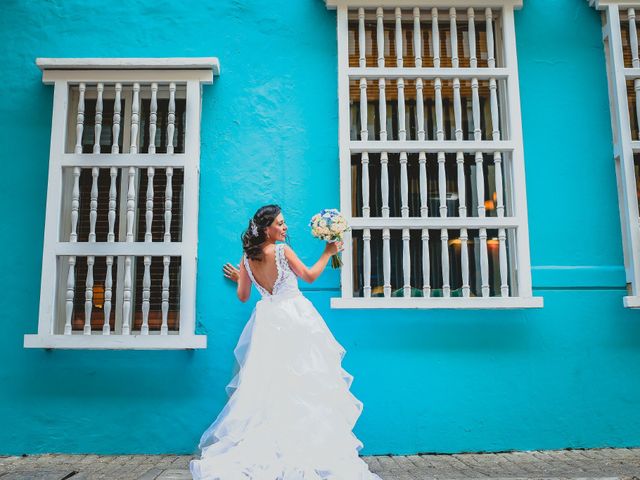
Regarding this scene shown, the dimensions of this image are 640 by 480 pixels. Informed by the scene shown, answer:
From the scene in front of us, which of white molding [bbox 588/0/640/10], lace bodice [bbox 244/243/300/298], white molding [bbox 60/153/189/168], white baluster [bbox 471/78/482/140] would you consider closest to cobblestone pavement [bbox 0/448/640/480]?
lace bodice [bbox 244/243/300/298]

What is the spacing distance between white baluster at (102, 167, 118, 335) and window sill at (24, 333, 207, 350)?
93 millimetres

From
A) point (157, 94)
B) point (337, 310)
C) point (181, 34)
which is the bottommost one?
point (337, 310)

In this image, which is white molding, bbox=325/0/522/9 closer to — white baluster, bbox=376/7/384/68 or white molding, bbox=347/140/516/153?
white baluster, bbox=376/7/384/68

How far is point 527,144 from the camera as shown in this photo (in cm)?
477

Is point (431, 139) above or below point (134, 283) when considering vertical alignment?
above

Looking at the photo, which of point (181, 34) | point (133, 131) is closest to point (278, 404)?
point (133, 131)

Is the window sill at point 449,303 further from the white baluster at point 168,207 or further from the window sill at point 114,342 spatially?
the white baluster at point 168,207

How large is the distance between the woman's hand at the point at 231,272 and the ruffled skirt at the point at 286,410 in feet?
1.49

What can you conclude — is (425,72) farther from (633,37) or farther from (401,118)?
(633,37)

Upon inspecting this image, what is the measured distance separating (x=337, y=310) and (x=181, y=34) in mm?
2510

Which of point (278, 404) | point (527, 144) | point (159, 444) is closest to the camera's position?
point (278, 404)

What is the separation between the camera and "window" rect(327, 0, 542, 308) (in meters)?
4.52

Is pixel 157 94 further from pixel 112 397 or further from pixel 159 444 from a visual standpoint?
pixel 159 444

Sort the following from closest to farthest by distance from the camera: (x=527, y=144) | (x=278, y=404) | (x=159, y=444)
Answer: (x=278, y=404)
(x=159, y=444)
(x=527, y=144)
